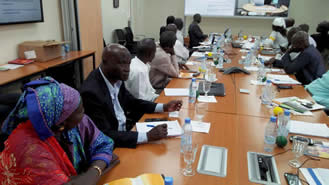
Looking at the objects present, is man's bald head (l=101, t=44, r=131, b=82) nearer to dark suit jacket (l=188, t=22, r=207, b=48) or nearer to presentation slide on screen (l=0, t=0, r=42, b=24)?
presentation slide on screen (l=0, t=0, r=42, b=24)

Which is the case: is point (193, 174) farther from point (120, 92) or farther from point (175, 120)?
point (120, 92)

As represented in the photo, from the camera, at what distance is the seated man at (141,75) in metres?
2.50

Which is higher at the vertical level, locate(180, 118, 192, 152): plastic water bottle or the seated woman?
the seated woman

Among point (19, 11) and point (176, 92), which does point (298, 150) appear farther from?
point (19, 11)

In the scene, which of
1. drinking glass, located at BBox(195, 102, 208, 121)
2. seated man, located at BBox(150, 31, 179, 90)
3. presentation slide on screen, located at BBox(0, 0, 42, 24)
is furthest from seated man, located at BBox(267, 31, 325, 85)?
presentation slide on screen, located at BBox(0, 0, 42, 24)

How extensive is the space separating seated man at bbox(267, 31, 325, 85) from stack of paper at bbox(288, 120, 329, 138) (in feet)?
5.68

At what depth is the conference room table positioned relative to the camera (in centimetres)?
134

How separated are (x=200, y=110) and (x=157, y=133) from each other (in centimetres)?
68

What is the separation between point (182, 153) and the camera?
1528 mm

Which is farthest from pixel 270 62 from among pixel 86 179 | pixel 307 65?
pixel 86 179

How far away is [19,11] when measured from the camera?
139 inches

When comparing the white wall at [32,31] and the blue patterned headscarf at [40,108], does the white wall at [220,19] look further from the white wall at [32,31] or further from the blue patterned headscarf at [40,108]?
the blue patterned headscarf at [40,108]

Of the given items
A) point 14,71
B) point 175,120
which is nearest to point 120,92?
point 175,120

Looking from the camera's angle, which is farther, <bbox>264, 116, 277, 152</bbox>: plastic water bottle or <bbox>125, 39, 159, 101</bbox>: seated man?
<bbox>125, 39, 159, 101</bbox>: seated man
